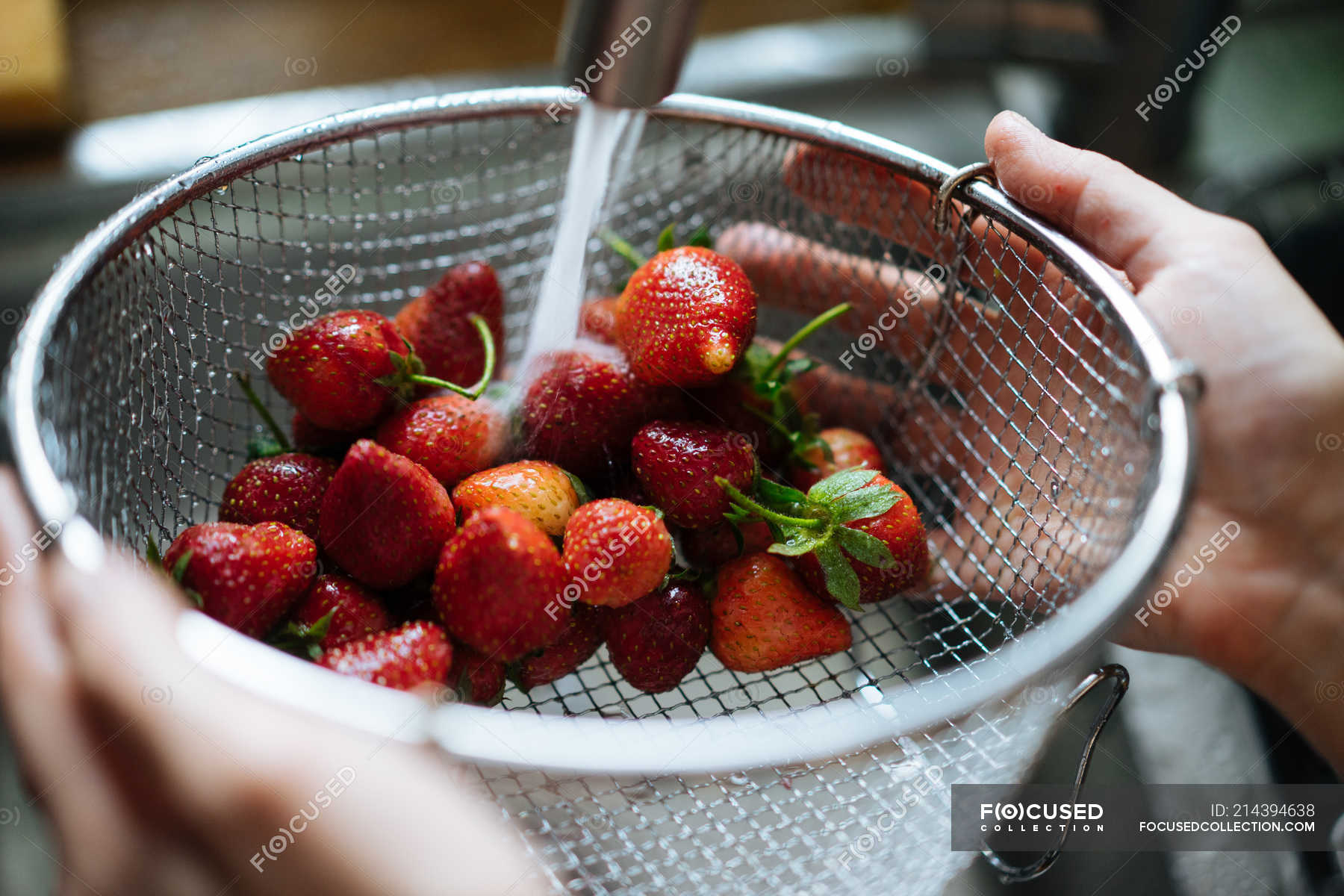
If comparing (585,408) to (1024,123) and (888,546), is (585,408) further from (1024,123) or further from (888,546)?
(1024,123)

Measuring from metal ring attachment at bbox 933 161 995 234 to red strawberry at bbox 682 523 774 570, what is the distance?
0.22 metres

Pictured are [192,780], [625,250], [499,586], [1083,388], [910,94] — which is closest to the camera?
[192,780]

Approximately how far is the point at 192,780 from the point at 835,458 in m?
0.42

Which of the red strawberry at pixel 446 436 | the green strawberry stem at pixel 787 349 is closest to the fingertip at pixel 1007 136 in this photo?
the green strawberry stem at pixel 787 349

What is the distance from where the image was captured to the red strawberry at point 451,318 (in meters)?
0.63

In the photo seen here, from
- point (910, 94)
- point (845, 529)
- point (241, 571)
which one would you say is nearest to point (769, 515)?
point (845, 529)

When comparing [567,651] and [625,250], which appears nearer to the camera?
[567,651]

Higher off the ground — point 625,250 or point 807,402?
point 625,250

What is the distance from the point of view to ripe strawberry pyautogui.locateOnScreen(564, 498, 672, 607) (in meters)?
0.50

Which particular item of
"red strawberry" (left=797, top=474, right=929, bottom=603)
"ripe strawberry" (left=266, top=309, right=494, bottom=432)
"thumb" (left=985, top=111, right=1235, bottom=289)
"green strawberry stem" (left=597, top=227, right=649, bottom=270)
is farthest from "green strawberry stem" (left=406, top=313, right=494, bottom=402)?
"thumb" (left=985, top=111, right=1235, bottom=289)

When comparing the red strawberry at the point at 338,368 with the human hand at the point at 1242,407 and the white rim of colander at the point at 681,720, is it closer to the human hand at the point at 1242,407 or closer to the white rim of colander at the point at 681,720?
the white rim of colander at the point at 681,720

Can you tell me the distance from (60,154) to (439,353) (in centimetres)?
54

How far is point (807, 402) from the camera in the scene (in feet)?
2.47

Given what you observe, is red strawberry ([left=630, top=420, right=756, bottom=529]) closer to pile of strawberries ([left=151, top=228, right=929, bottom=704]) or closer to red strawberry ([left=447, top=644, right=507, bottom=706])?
pile of strawberries ([left=151, top=228, right=929, bottom=704])
